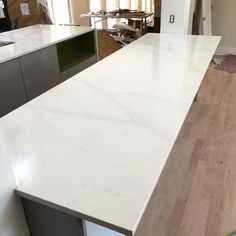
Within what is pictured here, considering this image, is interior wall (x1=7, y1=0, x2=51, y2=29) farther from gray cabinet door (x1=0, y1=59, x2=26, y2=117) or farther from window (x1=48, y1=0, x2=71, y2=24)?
gray cabinet door (x1=0, y1=59, x2=26, y2=117)

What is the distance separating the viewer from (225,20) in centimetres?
466

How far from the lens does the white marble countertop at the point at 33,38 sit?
7.44 feet

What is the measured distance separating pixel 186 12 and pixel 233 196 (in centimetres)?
185

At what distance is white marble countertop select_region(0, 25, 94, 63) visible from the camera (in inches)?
89.3

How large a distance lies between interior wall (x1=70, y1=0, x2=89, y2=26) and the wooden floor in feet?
12.6

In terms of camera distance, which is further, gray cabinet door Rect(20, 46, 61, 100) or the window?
the window

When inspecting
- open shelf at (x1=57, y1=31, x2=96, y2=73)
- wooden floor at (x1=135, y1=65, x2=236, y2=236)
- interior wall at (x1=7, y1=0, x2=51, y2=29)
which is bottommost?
wooden floor at (x1=135, y1=65, x2=236, y2=236)

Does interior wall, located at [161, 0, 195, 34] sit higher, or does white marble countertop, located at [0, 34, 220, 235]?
interior wall, located at [161, 0, 195, 34]

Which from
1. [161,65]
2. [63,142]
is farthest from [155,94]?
[63,142]

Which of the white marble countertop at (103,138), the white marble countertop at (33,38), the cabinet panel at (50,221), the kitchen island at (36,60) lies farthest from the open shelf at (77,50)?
the cabinet panel at (50,221)

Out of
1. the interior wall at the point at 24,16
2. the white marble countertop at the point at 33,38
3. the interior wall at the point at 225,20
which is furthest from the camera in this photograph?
the interior wall at the point at 225,20

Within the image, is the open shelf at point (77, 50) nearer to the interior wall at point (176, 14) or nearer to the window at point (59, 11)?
the interior wall at point (176, 14)

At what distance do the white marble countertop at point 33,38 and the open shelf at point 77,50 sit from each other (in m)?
0.18

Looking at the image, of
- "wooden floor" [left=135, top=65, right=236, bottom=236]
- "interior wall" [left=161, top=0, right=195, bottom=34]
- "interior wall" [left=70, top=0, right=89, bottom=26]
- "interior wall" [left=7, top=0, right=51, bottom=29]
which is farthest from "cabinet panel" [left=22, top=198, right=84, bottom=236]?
"interior wall" [left=70, top=0, right=89, bottom=26]
